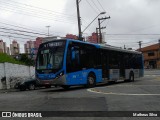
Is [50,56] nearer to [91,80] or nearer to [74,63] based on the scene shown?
[74,63]

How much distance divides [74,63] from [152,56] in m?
95.3

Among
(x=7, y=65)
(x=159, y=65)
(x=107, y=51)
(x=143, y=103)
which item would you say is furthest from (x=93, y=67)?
(x=159, y=65)

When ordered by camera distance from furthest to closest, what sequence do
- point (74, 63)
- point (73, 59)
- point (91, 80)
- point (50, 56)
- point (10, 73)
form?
point (10, 73)
point (91, 80)
point (74, 63)
point (73, 59)
point (50, 56)

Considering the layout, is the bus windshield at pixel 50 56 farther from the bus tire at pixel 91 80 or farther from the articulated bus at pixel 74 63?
the bus tire at pixel 91 80

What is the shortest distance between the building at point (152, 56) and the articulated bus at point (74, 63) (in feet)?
283

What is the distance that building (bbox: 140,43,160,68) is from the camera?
367ft

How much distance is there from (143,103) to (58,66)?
9001 mm

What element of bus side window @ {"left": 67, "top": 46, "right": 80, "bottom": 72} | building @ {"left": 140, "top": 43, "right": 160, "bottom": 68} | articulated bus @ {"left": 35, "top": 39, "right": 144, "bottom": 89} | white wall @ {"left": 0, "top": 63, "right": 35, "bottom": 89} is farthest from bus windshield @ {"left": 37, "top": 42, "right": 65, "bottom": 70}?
building @ {"left": 140, "top": 43, "right": 160, "bottom": 68}

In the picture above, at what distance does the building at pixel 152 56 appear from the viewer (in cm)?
11187

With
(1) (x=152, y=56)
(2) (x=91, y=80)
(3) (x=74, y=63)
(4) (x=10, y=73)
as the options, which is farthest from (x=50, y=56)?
(1) (x=152, y=56)

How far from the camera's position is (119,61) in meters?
29.5

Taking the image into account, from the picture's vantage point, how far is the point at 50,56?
22.0 metres

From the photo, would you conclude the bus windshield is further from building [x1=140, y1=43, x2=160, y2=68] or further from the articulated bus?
building [x1=140, y1=43, x2=160, y2=68]

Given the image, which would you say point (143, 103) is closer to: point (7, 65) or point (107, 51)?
point (107, 51)
